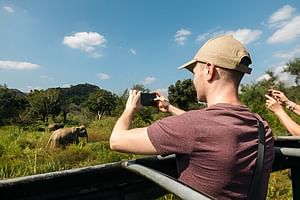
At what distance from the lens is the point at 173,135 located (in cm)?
115

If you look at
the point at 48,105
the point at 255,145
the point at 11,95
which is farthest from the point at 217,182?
the point at 11,95

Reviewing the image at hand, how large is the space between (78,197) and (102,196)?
9 centimetres

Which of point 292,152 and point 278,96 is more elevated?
point 278,96

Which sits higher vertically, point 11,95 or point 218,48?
point 11,95

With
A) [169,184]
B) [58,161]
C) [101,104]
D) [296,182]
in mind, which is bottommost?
Result: [58,161]

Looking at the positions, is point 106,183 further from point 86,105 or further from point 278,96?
point 86,105

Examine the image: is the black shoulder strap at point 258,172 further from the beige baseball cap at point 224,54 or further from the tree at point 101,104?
the tree at point 101,104

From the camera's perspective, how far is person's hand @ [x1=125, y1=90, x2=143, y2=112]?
4.91 feet

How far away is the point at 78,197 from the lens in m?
1.26

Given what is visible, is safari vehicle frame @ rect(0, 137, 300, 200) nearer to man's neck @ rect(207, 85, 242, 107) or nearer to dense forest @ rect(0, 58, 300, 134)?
man's neck @ rect(207, 85, 242, 107)

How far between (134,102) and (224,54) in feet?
1.41

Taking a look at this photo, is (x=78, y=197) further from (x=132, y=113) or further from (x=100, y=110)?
(x=100, y=110)

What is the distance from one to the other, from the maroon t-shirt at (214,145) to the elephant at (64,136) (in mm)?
16648

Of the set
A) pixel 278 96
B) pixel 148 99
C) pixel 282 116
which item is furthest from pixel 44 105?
pixel 148 99
